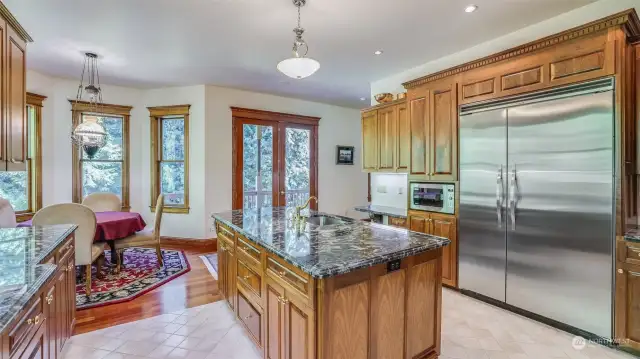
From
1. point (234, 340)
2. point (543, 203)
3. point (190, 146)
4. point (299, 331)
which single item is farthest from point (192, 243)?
point (543, 203)

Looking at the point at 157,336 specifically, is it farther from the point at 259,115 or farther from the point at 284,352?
the point at 259,115

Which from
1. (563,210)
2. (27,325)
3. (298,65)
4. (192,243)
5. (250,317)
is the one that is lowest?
(192,243)

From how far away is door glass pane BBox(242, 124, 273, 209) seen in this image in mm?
5742

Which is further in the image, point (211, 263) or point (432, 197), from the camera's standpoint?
point (211, 263)

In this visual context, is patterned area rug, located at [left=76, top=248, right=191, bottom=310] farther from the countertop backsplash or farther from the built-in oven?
the built-in oven

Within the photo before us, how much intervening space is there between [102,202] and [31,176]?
1.11 meters

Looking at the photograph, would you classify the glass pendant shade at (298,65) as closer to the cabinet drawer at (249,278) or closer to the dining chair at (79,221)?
the cabinet drawer at (249,278)

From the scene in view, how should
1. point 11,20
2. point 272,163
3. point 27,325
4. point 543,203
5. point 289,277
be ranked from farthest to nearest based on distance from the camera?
point 272,163, point 543,203, point 11,20, point 289,277, point 27,325

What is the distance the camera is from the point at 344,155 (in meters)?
6.98

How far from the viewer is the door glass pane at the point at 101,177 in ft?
17.1

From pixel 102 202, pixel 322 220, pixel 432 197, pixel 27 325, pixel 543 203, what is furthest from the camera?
pixel 102 202

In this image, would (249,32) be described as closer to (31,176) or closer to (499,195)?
(499,195)

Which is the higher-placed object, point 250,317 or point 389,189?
point 389,189

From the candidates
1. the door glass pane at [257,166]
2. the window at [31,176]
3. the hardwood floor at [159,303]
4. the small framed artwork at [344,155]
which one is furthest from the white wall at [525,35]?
the window at [31,176]
